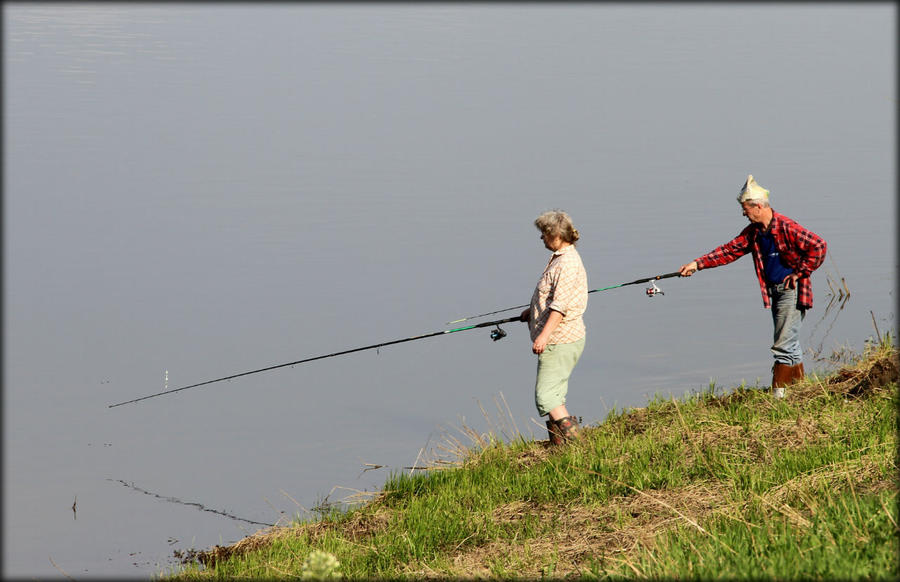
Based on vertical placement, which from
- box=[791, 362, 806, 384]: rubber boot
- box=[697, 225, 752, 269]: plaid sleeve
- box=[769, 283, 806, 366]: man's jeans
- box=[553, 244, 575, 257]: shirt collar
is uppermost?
box=[553, 244, 575, 257]: shirt collar

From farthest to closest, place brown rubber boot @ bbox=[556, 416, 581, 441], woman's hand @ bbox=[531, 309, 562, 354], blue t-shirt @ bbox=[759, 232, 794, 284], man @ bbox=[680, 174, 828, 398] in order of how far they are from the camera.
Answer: blue t-shirt @ bbox=[759, 232, 794, 284] → man @ bbox=[680, 174, 828, 398] → brown rubber boot @ bbox=[556, 416, 581, 441] → woman's hand @ bbox=[531, 309, 562, 354]

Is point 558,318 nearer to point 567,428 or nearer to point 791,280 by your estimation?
point 567,428

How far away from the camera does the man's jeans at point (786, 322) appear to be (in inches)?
334

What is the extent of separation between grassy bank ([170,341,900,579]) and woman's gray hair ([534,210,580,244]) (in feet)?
4.89

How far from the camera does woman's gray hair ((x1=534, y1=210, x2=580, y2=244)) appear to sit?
26.7 ft

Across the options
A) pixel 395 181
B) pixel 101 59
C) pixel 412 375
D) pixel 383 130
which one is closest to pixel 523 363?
pixel 412 375

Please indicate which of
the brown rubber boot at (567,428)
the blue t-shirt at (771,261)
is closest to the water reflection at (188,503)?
the brown rubber boot at (567,428)

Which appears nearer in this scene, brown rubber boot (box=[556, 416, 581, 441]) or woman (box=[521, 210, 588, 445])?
woman (box=[521, 210, 588, 445])

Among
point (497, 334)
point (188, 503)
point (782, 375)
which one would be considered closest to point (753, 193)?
point (782, 375)

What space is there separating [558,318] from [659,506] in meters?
1.80

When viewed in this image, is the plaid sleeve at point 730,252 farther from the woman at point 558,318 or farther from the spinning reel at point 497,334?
the spinning reel at point 497,334

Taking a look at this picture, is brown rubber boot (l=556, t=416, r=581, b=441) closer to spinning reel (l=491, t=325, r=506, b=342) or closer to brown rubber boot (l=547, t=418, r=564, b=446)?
brown rubber boot (l=547, t=418, r=564, b=446)

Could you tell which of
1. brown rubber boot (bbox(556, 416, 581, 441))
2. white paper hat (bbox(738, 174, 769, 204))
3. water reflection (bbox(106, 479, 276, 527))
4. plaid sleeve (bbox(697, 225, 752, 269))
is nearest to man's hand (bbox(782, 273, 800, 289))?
plaid sleeve (bbox(697, 225, 752, 269))

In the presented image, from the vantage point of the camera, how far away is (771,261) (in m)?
8.58
